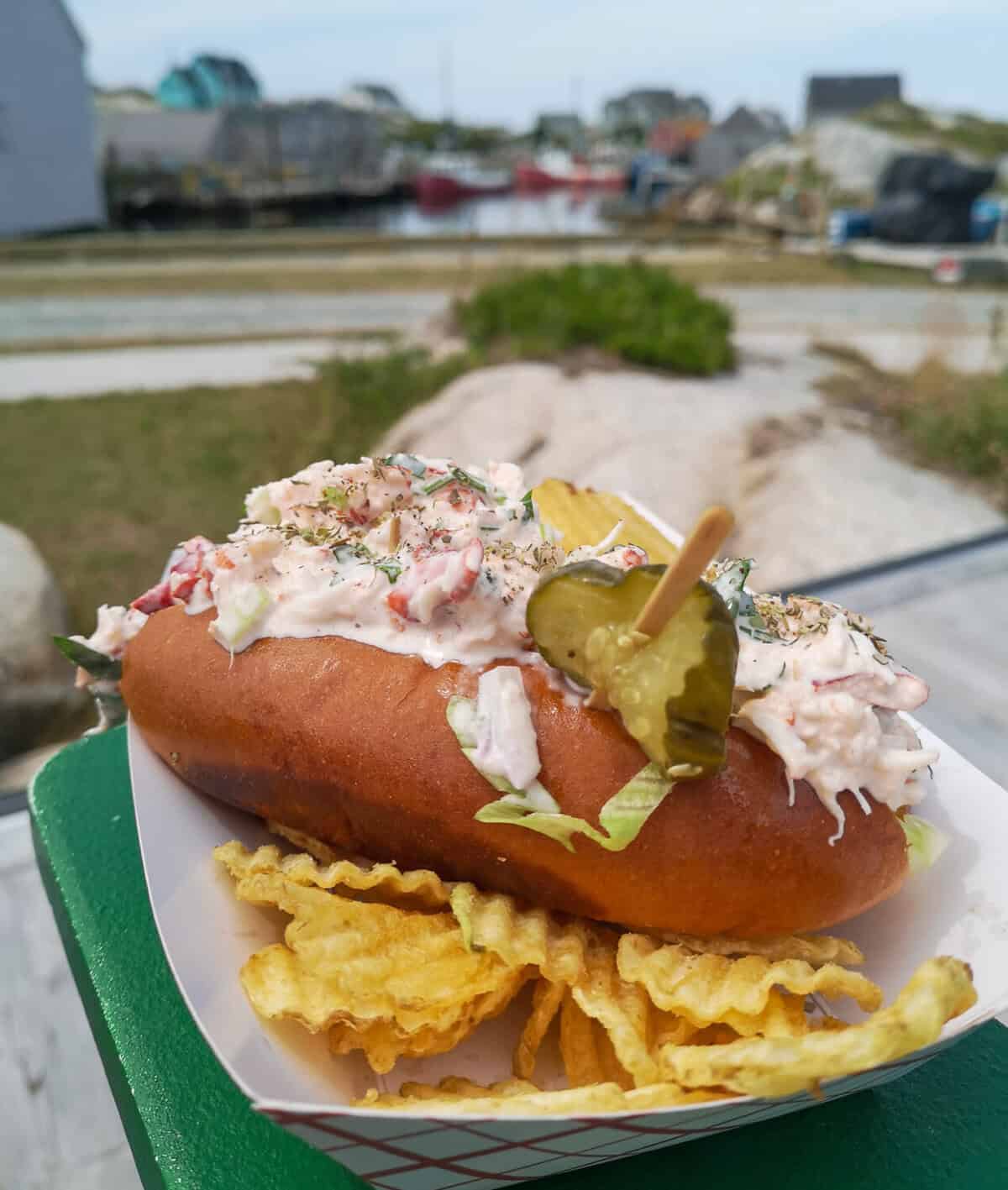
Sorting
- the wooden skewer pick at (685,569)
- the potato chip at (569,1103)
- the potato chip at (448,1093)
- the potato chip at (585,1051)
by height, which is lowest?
the potato chip at (585,1051)

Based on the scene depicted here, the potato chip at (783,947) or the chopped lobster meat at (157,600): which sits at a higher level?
the chopped lobster meat at (157,600)

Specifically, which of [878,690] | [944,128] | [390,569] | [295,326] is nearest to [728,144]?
[944,128]

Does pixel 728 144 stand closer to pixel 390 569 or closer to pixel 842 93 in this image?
pixel 842 93

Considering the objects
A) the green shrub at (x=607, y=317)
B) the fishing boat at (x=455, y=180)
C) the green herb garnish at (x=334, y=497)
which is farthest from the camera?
the fishing boat at (x=455, y=180)

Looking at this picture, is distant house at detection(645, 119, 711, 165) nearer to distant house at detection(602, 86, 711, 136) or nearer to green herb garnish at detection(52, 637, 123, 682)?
distant house at detection(602, 86, 711, 136)

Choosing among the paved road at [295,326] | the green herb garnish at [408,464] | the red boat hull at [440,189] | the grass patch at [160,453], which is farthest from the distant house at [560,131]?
the green herb garnish at [408,464]

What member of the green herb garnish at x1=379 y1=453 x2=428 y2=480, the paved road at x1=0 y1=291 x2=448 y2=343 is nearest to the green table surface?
the green herb garnish at x1=379 y1=453 x2=428 y2=480

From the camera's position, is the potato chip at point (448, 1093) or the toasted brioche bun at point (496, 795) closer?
the potato chip at point (448, 1093)

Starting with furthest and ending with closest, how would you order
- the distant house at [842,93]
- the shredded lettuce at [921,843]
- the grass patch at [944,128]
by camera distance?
the distant house at [842,93], the grass patch at [944,128], the shredded lettuce at [921,843]

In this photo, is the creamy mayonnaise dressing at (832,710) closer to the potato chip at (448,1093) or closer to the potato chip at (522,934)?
the potato chip at (522,934)
